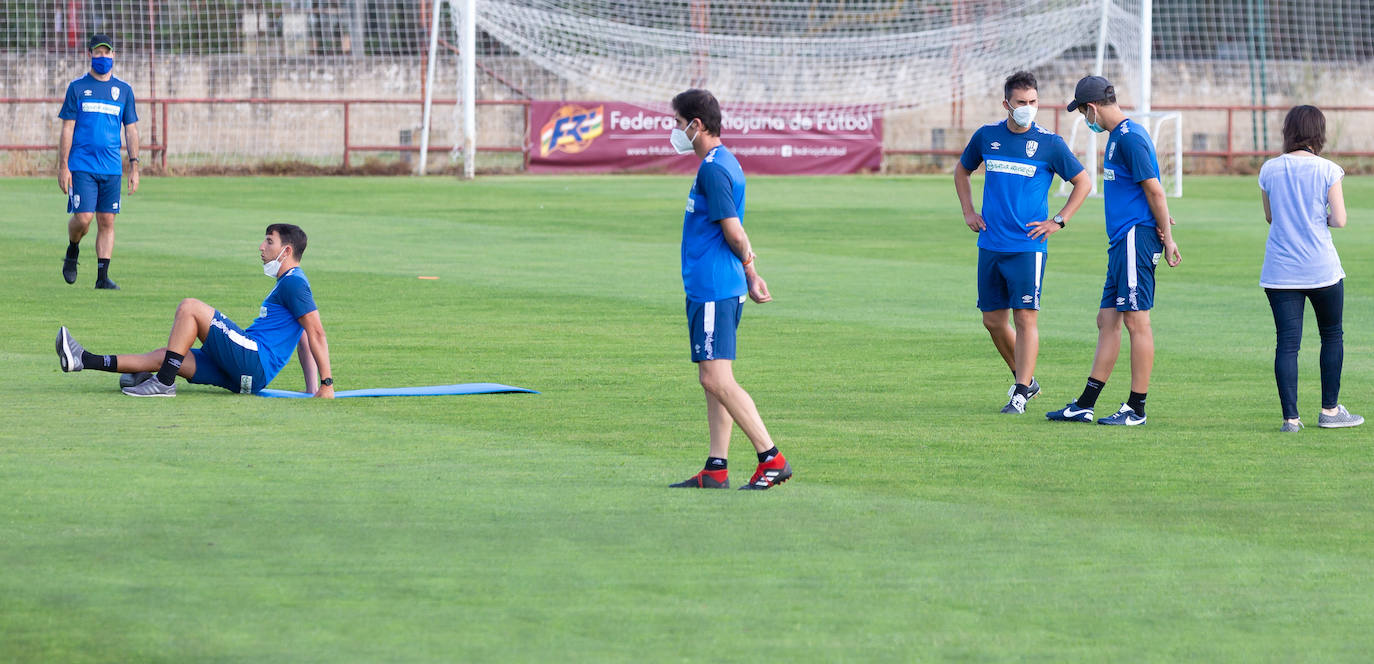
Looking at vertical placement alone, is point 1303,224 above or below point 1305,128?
below

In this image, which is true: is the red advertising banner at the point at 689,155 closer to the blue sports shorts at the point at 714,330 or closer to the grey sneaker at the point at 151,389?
the grey sneaker at the point at 151,389

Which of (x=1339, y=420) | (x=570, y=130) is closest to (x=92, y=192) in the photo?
(x=1339, y=420)

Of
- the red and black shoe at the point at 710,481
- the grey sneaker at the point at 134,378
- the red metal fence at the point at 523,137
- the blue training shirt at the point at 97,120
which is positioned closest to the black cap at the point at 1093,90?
the red and black shoe at the point at 710,481

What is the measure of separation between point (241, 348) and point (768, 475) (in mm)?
3699

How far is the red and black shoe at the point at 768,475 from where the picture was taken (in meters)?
7.54

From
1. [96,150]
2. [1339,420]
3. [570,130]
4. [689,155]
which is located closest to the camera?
[1339,420]

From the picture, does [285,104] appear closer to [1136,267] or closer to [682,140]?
[1136,267]

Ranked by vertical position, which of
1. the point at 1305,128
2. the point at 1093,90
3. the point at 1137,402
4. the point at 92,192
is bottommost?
the point at 1137,402

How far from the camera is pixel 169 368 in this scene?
9.80m

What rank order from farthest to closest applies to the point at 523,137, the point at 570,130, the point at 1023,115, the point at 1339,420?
1. the point at 523,137
2. the point at 570,130
3. the point at 1023,115
4. the point at 1339,420

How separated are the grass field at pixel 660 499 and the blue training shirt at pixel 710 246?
0.88 meters

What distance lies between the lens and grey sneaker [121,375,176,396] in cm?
986

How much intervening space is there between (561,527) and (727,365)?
1132mm

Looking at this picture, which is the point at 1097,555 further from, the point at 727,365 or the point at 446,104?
the point at 446,104
